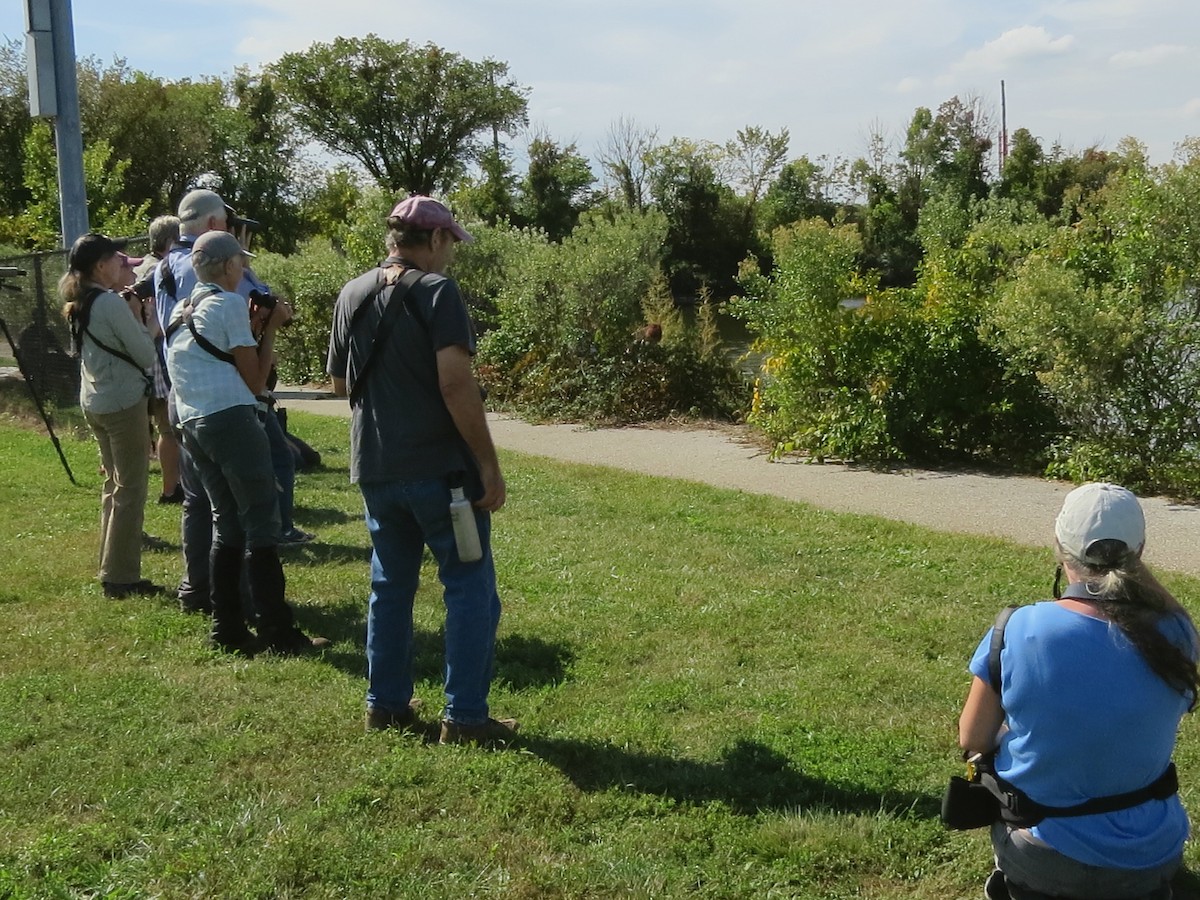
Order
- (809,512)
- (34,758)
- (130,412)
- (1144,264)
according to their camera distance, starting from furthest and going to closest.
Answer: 1. (1144,264)
2. (809,512)
3. (130,412)
4. (34,758)

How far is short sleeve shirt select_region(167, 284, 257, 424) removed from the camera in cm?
516

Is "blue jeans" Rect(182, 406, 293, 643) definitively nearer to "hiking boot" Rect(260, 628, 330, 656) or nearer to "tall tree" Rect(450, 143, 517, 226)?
"hiking boot" Rect(260, 628, 330, 656)

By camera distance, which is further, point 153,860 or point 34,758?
point 34,758

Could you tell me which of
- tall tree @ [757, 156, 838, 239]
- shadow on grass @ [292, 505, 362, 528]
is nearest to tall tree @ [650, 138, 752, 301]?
tall tree @ [757, 156, 838, 239]

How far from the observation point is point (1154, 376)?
9.51 m

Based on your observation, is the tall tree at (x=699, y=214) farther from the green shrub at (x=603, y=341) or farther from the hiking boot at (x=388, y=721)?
the hiking boot at (x=388, y=721)

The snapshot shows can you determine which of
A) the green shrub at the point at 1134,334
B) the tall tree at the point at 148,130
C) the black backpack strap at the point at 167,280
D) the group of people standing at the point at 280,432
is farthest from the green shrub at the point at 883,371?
the tall tree at the point at 148,130

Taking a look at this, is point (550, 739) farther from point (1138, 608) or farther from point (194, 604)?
point (194, 604)

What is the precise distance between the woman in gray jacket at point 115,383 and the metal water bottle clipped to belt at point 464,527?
2.93m

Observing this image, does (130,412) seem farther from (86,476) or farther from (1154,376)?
(1154,376)

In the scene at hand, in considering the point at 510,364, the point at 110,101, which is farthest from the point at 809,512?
the point at 110,101

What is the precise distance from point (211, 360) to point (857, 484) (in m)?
6.34

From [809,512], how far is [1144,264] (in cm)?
338

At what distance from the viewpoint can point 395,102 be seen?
6431 cm
